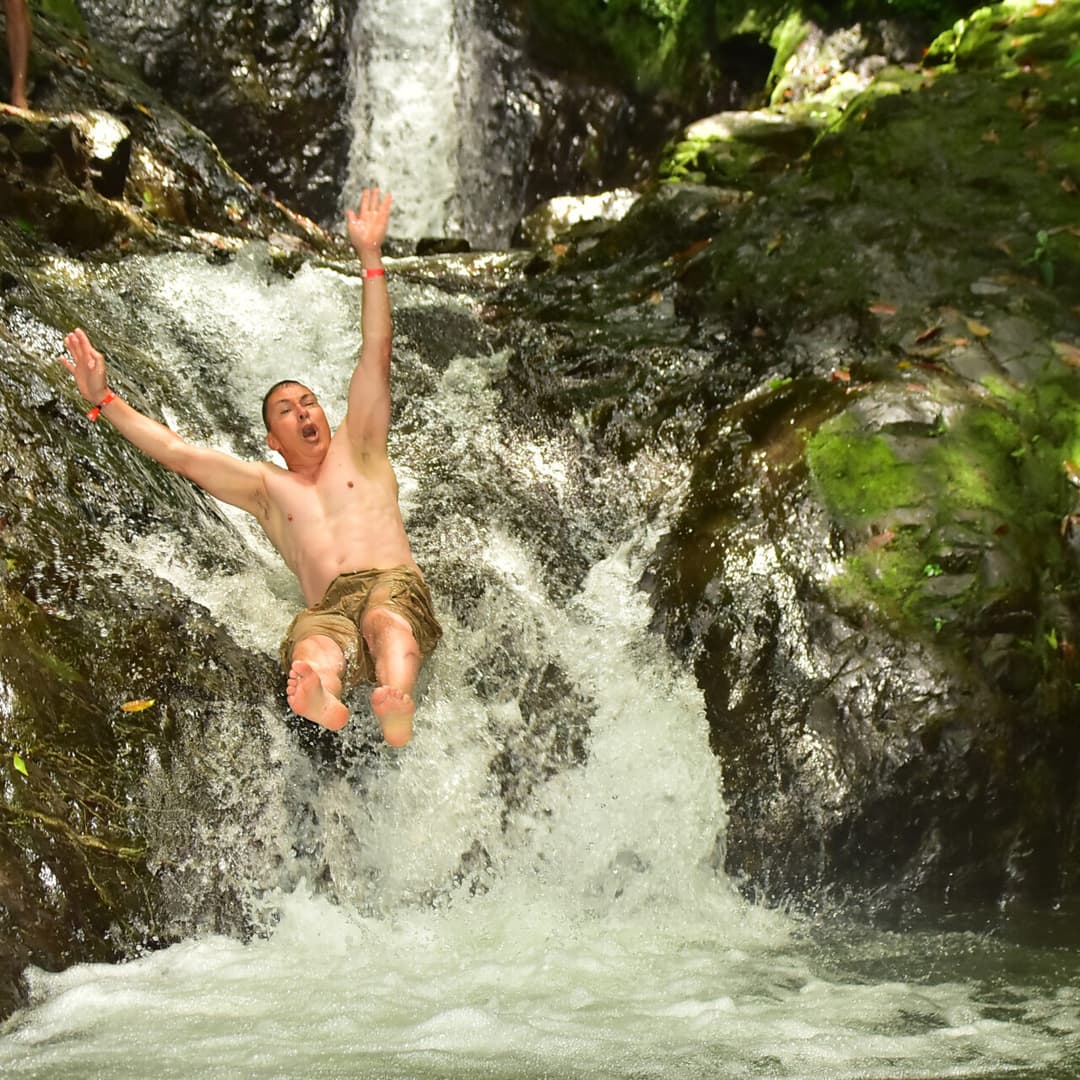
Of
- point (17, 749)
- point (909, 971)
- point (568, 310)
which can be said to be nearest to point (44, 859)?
point (17, 749)

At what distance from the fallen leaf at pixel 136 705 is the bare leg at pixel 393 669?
0.86m

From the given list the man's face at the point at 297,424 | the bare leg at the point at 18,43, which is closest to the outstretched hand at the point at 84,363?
the man's face at the point at 297,424

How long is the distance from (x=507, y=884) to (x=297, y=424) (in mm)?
2154

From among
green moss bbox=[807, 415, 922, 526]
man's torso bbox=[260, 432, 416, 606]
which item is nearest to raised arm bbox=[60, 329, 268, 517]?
man's torso bbox=[260, 432, 416, 606]

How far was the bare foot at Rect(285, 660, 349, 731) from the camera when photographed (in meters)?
3.82

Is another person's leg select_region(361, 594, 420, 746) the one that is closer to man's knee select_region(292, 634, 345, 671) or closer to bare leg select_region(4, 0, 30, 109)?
man's knee select_region(292, 634, 345, 671)

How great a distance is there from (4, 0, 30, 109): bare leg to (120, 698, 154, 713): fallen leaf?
235 inches

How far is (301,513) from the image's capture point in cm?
498

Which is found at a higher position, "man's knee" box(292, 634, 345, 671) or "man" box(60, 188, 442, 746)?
"man" box(60, 188, 442, 746)

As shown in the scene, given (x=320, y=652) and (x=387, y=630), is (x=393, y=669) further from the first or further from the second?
(x=320, y=652)

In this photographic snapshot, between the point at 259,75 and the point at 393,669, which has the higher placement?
the point at 259,75

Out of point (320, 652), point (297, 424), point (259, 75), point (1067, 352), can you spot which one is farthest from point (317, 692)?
point (259, 75)

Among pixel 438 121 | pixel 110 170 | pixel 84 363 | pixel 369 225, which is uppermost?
pixel 438 121

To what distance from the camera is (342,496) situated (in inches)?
195
